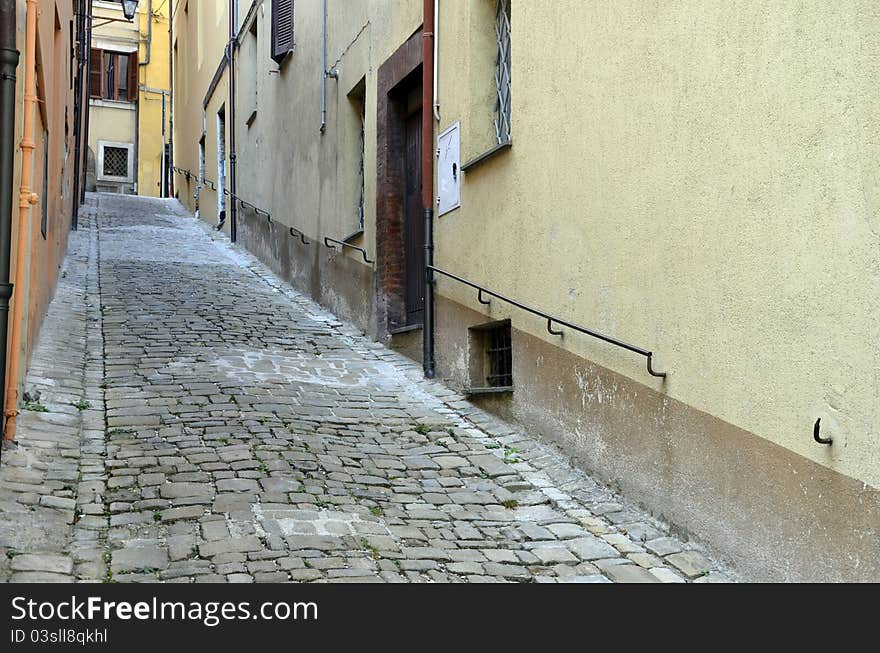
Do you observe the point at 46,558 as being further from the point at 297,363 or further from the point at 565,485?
the point at 297,363

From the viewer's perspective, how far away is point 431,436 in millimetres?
7168

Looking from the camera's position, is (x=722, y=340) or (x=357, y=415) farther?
(x=357, y=415)

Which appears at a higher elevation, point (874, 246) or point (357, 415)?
point (874, 246)

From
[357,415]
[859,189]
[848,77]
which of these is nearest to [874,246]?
[859,189]

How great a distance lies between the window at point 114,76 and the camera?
32.3m

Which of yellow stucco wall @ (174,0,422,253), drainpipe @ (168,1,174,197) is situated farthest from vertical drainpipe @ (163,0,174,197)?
yellow stucco wall @ (174,0,422,253)

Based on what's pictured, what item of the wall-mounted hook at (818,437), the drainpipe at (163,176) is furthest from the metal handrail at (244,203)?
the wall-mounted hook at (818,437)

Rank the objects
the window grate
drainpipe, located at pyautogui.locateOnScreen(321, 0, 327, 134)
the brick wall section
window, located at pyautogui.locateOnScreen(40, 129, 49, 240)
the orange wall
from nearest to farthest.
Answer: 1. the orange wall
2. window, located at pyautogui.locateOnScreen(40, 129, 49, 240)
3. the brick wall section
4. the window grate
5. drainpipe, located at pyautogui.locateOnScreen(321, 0, 327, 134)

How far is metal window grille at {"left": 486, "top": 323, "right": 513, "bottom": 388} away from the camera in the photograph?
25.7 ft

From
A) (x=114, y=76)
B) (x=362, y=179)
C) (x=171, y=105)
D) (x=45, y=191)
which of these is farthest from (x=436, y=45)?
(x=114, y=76)

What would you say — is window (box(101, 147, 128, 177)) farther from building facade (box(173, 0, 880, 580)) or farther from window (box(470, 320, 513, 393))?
window (box(470, 320, 513, 393))

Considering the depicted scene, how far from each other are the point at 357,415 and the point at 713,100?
3.76m

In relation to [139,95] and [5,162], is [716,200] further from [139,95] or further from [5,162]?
[139,95]

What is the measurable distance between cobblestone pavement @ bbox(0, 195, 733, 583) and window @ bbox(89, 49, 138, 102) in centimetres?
2428
